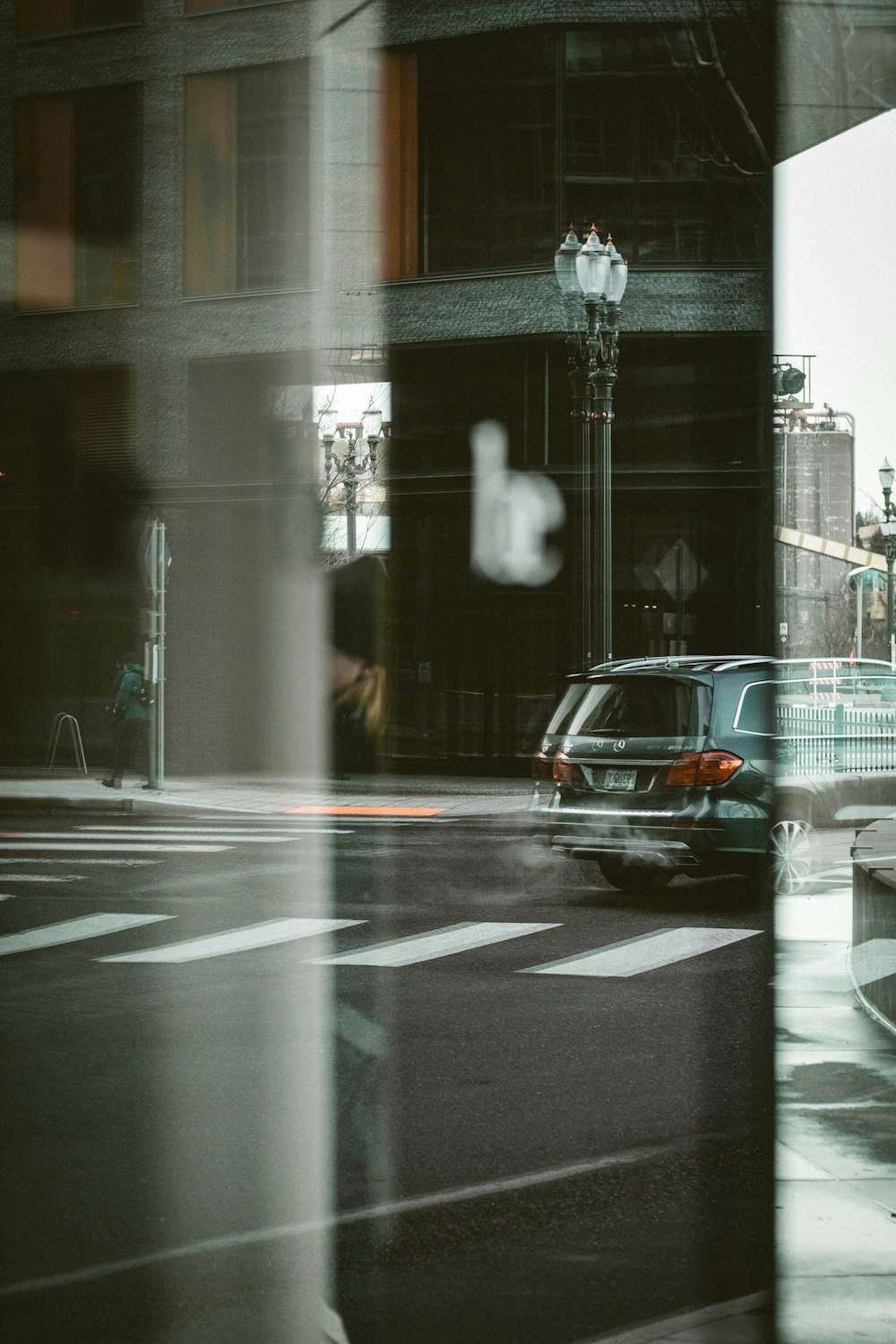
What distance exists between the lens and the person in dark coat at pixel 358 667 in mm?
12344

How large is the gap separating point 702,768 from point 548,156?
14513 millimetres

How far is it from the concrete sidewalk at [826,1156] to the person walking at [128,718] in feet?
31.2

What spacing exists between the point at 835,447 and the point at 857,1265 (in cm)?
191

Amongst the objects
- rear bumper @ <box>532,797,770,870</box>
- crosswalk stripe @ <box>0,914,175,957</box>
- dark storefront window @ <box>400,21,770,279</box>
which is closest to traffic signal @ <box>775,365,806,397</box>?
crosswalk stripe @ <box>0,914,175,957</box>

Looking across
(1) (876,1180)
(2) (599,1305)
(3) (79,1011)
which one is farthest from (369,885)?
(2) (599,1305)

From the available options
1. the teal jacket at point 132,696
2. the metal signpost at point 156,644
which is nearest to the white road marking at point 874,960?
the metal signpost at point 156,644

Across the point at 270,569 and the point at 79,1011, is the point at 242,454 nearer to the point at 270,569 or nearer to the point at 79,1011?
the point at 270,569

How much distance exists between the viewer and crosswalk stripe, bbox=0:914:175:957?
918 centimetres

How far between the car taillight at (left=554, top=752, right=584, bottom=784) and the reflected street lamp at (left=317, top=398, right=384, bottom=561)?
6694 millimetres

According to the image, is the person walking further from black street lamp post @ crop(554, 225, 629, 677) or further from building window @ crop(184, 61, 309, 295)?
black street lamp post @ crop(554, 225, 629, 677)

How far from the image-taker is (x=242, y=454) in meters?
12.3

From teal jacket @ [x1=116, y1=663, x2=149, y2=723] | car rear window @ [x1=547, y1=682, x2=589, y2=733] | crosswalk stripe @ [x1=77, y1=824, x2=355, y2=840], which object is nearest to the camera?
car rear window @ [x1=547, y1=682, x2=589, y2=733]

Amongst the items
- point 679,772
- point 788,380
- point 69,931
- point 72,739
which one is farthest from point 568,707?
point 788,380

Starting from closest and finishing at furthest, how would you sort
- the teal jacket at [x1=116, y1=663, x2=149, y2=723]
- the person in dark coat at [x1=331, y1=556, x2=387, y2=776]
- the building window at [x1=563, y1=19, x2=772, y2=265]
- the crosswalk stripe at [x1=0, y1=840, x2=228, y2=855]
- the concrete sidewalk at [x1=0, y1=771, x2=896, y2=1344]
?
the concrete sidewalk at [x1=0, y1=771, x2=896, y2=1344], the person in dark coat at [x1=331, y1=556, x2=387, y2=776], the crosswalk stripe at [x1=0, y1=840, x2=228, y2=855], the teal jacket at [x1=116, y1=663, x2=149, y2=723], the building window at [x1=563, y1=19, x2=772, y2=265]
